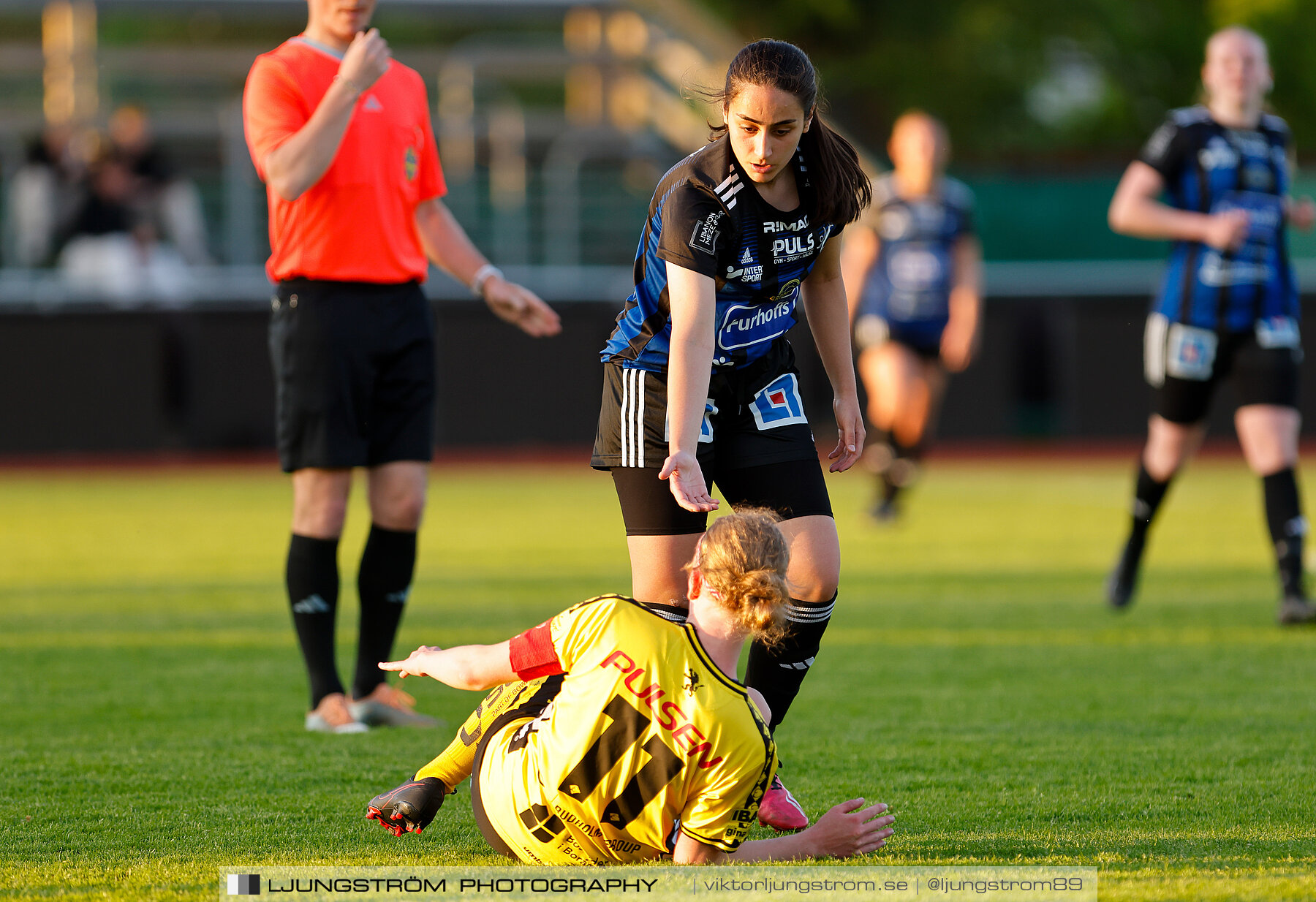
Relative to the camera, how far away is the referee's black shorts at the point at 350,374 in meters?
5.34

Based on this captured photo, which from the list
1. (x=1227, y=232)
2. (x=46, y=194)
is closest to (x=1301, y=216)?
(x=1227, y=232)

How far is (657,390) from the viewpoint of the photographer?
4.27m

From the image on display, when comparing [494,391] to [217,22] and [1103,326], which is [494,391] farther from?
[217,22]

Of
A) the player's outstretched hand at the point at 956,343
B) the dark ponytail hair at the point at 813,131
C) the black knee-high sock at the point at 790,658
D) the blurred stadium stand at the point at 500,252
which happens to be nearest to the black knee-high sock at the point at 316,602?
the black knee-high sock at the point at 790,658

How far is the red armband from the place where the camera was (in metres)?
3.59

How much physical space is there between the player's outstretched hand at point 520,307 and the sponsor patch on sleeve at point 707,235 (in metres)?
1.56

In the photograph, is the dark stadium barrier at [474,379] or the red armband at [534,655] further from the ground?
the red armband at [534,655]

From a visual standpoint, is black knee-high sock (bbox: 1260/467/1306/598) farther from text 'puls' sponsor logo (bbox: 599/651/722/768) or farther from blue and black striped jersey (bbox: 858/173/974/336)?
blue and black striped jersey (bbox: 858/173/974/336)

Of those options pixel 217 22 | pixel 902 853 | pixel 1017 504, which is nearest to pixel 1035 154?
pixel 1017 504

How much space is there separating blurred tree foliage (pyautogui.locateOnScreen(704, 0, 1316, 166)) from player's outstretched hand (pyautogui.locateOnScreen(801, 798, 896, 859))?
1020 inches

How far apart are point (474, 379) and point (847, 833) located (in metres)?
14.6

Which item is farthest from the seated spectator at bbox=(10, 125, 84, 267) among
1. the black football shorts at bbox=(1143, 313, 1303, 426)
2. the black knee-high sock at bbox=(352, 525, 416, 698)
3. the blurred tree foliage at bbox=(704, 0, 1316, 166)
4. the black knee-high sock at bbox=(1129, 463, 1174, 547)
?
the black knee-high sock at bbox=(352, 525, 416, 698)

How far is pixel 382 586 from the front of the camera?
5.60 m

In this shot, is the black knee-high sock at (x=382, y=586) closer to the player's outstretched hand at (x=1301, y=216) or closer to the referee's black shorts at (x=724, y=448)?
the referee's black shorts at (x=724, y=448)
